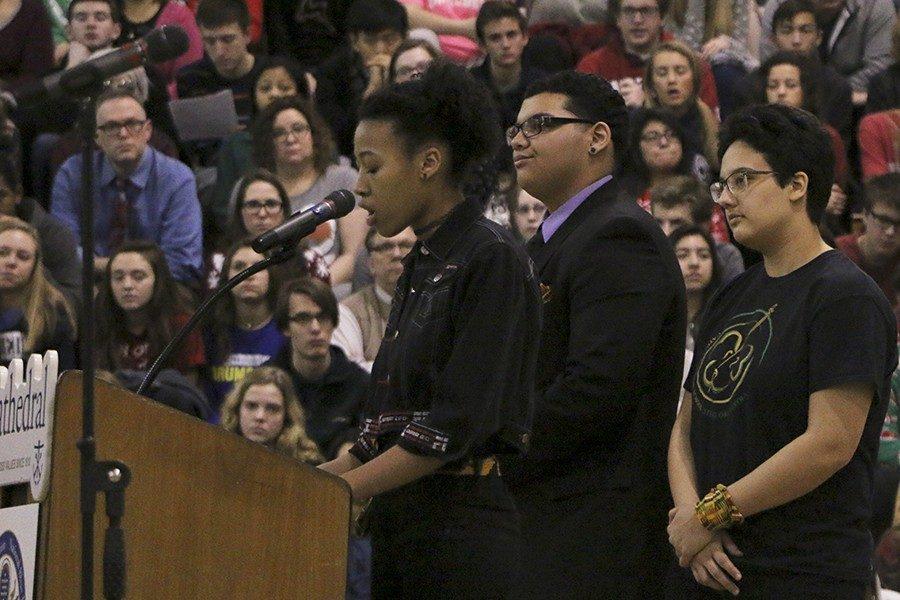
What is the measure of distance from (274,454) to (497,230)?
721 mm

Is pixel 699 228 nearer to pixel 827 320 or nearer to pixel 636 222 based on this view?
pixel 636 222

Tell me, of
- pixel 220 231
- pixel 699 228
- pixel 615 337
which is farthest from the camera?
pixel 220 231

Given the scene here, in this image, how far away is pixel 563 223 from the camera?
429 centimetres

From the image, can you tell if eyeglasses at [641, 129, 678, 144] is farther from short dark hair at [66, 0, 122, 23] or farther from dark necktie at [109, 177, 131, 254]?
short dark hair at [66, 0, 122, 23]

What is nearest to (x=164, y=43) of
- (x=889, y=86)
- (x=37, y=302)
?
(x=37, y=302)

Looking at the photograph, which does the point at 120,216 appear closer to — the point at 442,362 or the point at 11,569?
the point at 442,362

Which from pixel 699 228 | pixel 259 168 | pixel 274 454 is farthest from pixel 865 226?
pixel 274 454

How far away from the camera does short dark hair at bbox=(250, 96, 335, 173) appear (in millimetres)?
8742

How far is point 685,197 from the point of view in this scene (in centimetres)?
805

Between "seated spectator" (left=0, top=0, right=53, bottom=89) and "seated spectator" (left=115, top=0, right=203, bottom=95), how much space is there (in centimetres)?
42

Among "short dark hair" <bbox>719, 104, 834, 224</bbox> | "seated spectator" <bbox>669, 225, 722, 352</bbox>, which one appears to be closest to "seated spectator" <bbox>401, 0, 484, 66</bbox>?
"seated spectator" <bbox>669, 225, 722, 352</bbox>

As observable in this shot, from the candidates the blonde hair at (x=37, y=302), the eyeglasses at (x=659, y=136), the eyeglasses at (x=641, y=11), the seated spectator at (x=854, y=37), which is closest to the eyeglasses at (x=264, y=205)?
the blonde hair at (x=37, y=302)

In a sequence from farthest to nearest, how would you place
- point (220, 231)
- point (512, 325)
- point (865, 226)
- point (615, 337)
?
point (220, 231), point (865, 226), point (615, 337), point (512, 325)

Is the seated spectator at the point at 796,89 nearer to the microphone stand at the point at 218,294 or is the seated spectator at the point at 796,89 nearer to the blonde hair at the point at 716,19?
the blonde hair at the point at 716,19
